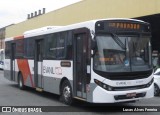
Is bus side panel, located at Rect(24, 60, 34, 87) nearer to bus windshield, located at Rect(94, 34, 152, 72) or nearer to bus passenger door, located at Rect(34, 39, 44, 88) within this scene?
bus passenger door, located at Rect(34, 39, 44, 88)

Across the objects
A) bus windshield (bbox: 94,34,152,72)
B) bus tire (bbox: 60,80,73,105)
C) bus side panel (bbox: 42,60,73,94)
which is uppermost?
bus windshield (bbox: 94,34,152,72)

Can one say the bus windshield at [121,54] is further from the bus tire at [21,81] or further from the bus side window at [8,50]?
the bus side window at [8,50]

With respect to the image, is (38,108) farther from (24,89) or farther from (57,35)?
(24,89)

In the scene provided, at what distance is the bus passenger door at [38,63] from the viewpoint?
16430mm

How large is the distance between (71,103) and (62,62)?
159cm

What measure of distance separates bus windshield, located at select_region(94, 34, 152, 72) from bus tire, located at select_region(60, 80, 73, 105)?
2.18m

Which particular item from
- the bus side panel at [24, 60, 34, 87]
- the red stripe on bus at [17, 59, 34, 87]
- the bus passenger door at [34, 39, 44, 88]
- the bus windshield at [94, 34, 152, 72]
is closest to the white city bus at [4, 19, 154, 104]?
the bus windshield at [94, 34, 152, 72]

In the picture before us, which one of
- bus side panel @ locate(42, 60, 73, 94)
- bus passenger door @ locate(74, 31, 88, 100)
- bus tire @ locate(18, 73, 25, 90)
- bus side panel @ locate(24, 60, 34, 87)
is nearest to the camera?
bus passenger door @ locate(74, 31, 88, 100)

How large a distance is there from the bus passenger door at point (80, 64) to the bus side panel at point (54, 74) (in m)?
0.42

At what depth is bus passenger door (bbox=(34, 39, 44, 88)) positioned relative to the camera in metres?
16.4

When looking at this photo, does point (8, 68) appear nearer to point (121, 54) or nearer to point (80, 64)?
point (80, 64)

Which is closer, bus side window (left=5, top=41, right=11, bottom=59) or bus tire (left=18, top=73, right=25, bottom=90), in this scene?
bus tire (left=18, top=73, right=25, bottom=90)

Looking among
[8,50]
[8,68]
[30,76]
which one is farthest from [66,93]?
[8,50]

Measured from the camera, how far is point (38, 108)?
42.3 feet
